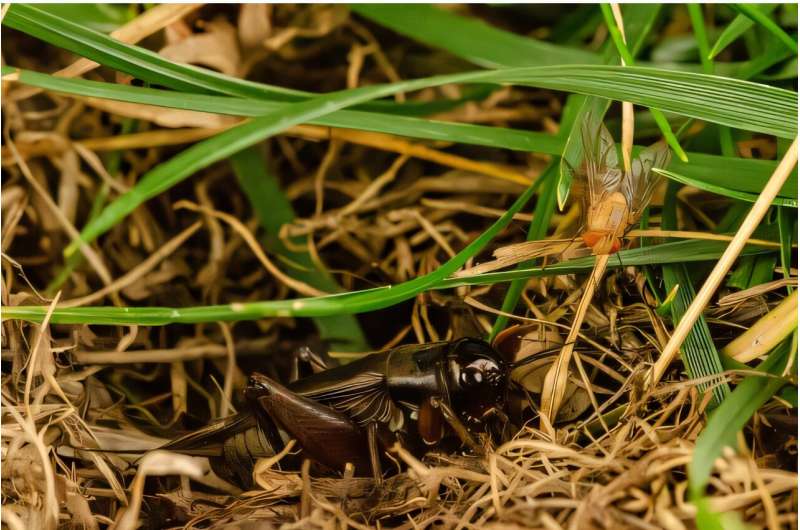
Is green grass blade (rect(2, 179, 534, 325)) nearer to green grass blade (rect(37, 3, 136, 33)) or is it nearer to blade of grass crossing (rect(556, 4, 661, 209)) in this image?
blade of grass crossing (rect(556, 4, 661, 209))

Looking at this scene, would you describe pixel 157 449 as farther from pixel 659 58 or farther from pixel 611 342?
pixel 659 58

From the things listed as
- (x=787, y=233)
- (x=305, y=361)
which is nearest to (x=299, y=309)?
(x=305, y=361)

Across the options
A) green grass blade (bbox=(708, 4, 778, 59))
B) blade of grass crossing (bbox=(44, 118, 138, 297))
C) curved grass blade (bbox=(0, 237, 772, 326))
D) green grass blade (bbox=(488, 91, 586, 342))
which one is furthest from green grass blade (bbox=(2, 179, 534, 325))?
green grass blade (bbox=(708, 4, 778, 59))

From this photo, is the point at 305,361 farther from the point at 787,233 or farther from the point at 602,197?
the point at 787,233

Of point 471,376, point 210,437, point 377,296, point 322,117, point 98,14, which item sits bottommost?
point 210,437

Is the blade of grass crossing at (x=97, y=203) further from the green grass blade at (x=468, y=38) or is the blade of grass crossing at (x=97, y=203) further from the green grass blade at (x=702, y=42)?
the green grass blade at (x=702, y=42)
